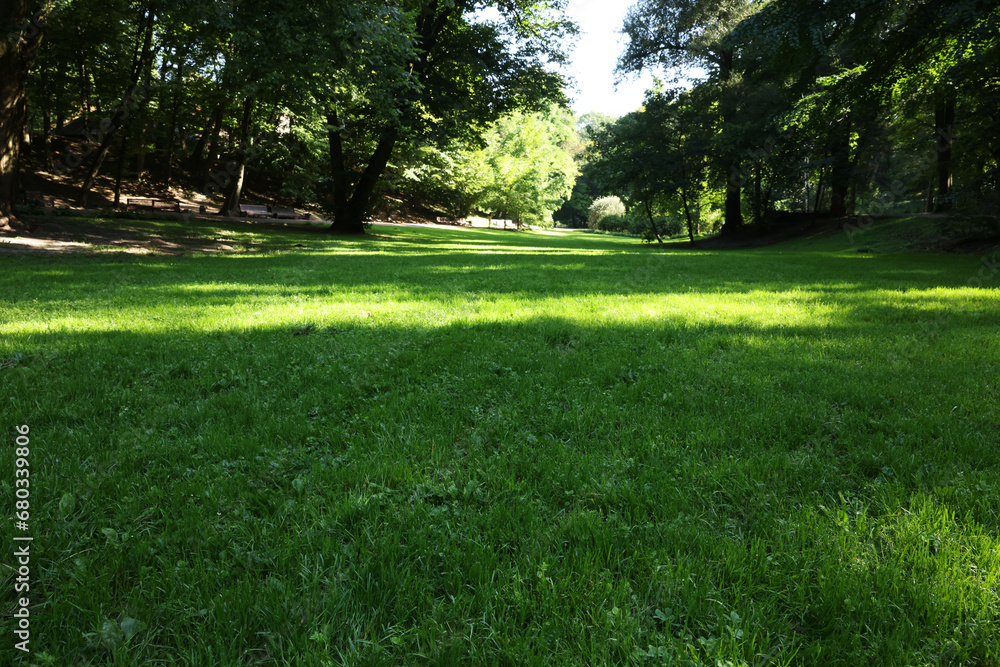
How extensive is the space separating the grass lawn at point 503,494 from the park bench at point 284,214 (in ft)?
90.6

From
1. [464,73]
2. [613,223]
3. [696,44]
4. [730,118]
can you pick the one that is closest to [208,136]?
[464,73]

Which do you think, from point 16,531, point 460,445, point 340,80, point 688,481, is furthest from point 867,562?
point 340,80

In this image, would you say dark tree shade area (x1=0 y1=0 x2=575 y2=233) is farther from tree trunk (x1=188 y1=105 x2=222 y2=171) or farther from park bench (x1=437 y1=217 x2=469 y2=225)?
park bench (x1=437 y1=217 x2=469 y2=225)

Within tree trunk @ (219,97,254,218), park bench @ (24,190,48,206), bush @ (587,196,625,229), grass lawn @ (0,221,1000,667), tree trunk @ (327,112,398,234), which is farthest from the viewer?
bush @ (587,196,625,229)

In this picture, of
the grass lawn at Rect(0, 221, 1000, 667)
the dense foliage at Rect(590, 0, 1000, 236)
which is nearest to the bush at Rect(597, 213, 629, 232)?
the dense foliage at Rect(590, 0, 1000, 236)

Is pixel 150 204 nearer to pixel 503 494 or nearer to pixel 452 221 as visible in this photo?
pixel 503 494

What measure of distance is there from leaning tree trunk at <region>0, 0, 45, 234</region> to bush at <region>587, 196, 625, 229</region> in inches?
2586

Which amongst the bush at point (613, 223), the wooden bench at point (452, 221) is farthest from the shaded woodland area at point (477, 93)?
the bush at point (613, 223)

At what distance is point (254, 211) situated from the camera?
3144 cm

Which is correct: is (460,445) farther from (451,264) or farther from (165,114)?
(165,114)

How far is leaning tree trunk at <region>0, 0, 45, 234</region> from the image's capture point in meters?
12.6

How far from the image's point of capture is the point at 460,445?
3.14 metres

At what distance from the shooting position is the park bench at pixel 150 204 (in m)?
25.3

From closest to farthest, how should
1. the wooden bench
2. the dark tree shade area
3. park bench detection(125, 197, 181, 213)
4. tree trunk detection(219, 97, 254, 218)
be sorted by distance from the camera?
the dark tree shade area
tree trunk detection(219, 97, 254, 218)
park bench detection(125, 197, 181, 213)
the wooden bench
